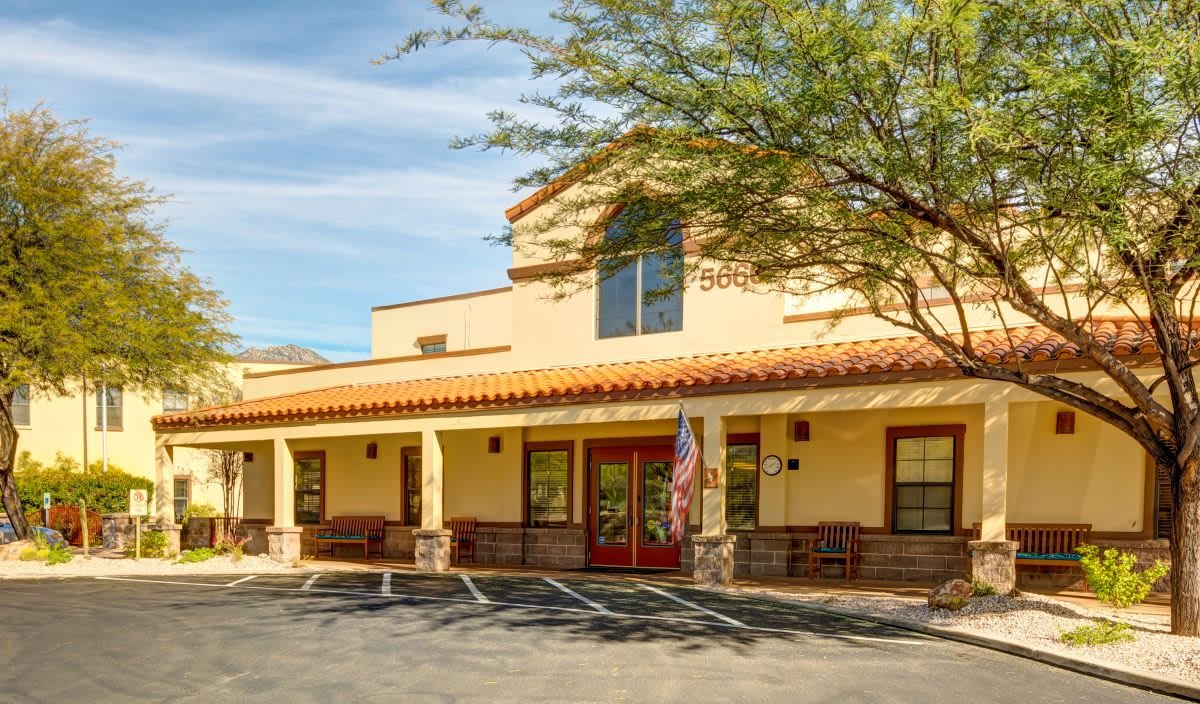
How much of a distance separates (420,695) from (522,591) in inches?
264

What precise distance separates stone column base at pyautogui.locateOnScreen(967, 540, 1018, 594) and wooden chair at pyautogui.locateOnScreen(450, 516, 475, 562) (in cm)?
1065

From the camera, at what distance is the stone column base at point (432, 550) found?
61.9 feet

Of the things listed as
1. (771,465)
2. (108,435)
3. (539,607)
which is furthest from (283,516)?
(108,435)

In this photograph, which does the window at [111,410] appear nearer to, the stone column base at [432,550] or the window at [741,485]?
the stone column base at [432,550]

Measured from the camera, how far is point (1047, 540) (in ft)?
51.9

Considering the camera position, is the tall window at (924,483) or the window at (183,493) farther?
the window at (183,493)

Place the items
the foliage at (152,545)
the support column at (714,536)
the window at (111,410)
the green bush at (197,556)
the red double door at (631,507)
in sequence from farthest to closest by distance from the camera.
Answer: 1. the window at (111,410)
2. the foliage at (152,545)
3. the green bush at (197,556)
4. the red double door at (631,507)
5. the support column at (714,536)

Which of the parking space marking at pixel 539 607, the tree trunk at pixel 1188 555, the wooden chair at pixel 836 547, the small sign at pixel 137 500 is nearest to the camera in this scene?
the tree trunk at pixel 1188 555

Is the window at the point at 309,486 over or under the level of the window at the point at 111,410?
under

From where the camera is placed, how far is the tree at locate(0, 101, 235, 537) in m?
19.5

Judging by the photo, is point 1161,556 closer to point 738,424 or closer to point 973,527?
point 973,527

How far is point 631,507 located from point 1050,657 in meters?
10.4

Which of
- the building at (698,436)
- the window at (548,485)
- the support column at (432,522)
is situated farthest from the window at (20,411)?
the window at (548,485)

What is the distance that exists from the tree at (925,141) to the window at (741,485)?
7.17 m
